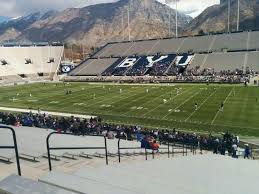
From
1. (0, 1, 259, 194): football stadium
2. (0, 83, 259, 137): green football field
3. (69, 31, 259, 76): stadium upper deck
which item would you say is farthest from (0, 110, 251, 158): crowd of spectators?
(69, 31, 259, 76): stadium upper deck

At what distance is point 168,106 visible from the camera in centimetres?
4012

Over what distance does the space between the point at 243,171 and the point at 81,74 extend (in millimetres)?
78867

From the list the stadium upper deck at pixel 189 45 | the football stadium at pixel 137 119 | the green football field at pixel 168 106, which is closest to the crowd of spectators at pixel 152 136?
the football stadium at pixel 137 119

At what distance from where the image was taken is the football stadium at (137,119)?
645 cm

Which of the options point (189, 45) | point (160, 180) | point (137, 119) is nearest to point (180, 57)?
point (189, 45)

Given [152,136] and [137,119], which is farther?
[137,119]

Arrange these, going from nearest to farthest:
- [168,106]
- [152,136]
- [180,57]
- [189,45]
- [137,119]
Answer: [152,136] → [137,119] → [168,106] → [180,57] → [189,45]

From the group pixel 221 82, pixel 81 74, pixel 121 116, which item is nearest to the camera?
pixel 121 116

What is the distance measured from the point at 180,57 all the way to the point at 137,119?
49.7 meters

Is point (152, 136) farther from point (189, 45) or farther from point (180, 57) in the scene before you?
point (189, 45)

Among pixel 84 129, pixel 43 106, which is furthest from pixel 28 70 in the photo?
pixel 84 129

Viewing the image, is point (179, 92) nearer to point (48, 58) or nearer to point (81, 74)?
point (81, 74)

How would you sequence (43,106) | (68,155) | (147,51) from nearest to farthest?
(68,155)
(43,106)
(147,51)

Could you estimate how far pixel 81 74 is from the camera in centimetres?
8631
